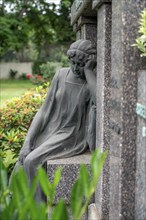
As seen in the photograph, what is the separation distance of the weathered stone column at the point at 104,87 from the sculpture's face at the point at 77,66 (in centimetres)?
47

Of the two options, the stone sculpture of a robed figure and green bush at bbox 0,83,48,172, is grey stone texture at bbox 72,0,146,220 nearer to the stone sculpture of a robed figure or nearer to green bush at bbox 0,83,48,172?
the stone sculpture of a robed figure

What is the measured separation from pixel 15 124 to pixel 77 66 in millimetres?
2717

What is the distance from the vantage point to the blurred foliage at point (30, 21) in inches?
1093

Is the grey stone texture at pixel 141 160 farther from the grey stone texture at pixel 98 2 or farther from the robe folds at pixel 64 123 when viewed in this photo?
the robe folds at pixel 64 123

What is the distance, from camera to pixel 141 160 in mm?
3088

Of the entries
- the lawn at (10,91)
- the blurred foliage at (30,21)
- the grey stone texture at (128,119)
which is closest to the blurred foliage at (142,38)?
the grey stone texture at (128,119)

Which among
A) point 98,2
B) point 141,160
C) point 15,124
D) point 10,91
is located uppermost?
point 98,2

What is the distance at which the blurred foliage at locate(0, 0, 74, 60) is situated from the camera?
27.8 metres

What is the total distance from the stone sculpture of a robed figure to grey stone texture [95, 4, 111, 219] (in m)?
0.46

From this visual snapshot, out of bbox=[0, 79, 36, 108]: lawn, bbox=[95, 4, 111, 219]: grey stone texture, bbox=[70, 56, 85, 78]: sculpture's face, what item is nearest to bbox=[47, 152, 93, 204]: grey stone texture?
bbox=[95, 4, 111, 219]: grey stone texture

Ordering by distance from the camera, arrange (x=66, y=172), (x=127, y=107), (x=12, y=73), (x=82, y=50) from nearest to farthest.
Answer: (x=127, y=107)
(x=66, y=172)
(x=82, y=50)
(x=12, y=73)

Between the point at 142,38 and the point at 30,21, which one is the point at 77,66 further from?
the point at 30,21

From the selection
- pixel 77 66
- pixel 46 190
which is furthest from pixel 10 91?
pixel 46 190

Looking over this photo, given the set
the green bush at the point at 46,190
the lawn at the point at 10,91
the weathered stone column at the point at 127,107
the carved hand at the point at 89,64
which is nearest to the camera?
the green bush at the point at 46,190
